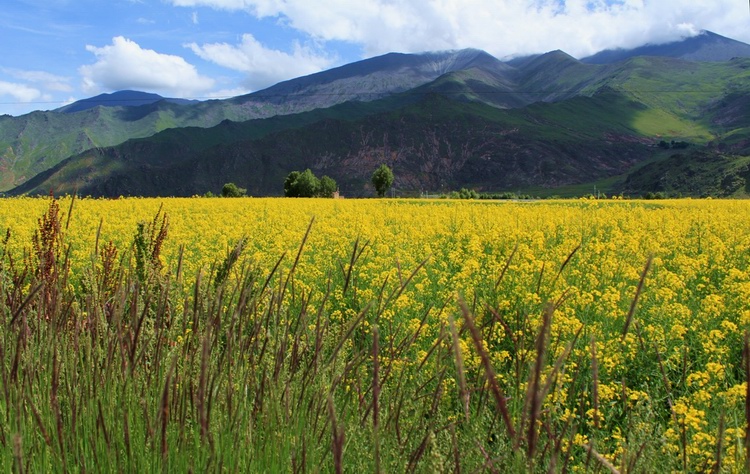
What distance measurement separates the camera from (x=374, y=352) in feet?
2.93

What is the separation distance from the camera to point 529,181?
145875 millimetres

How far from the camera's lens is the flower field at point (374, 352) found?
1583mm

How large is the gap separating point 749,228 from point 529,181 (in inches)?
5491

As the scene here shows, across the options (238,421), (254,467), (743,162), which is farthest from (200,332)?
(743,162)

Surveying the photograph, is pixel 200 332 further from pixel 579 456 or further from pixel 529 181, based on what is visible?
pixel 529 181

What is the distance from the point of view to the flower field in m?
1.58

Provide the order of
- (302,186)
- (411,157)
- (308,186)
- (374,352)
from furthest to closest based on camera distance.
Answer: (411,157) < (302,186) < (308,186) < (374,352)

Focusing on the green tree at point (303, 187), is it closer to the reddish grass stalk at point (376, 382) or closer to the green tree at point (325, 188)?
the green tree at point (325, 188)

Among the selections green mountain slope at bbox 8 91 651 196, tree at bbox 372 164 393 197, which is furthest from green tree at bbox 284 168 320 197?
green mountain slope at bbox 8 91 651 196

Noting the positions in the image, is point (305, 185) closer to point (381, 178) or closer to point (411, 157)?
point (381, 178)

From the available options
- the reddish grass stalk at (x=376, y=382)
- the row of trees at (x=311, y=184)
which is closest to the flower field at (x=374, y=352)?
the reddish grass stalk at (x=376, y=382)

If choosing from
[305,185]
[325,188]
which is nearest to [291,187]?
[305,185]

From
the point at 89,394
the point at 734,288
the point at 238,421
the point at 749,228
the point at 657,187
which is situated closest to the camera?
the point at 89,394

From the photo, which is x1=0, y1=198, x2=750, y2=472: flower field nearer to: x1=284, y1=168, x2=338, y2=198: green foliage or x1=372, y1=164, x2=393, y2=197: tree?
x1=284, y1=168, x2=338, y2=198: green foliage
